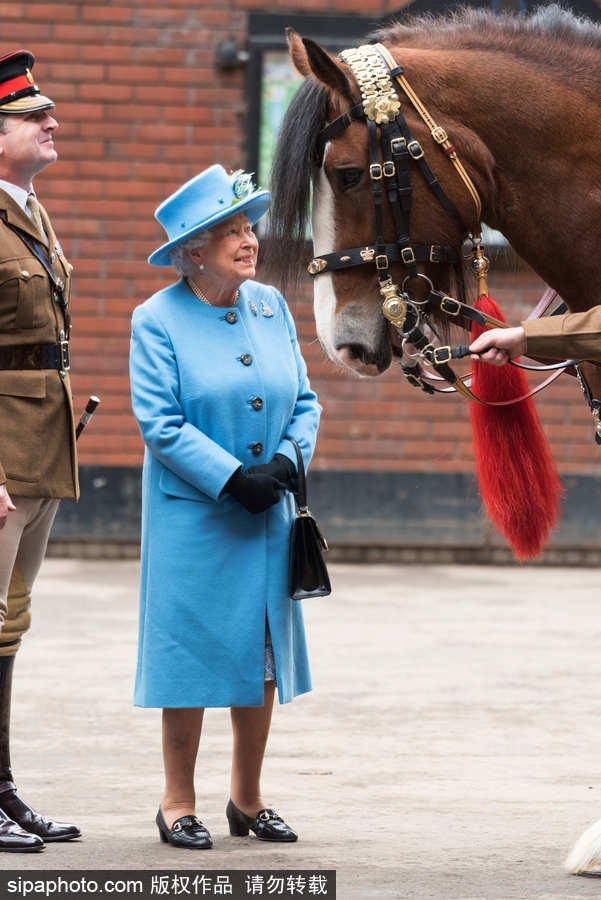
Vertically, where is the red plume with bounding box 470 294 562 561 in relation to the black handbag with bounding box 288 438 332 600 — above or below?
above

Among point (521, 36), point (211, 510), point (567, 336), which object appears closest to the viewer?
point (567, 336)

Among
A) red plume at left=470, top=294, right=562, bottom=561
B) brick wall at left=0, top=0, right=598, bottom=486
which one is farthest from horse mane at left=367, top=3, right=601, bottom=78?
brick wall at left=0, top=0, right=598, bottom=486

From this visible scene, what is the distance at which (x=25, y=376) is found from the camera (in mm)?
3939

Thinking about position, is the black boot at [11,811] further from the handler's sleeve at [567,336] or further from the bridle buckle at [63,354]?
the handler's sleeve at [567,336]

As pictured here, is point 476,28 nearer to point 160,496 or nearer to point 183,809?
point 160,496

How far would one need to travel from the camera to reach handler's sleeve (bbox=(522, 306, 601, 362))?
3.37 metres

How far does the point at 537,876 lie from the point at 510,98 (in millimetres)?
1776

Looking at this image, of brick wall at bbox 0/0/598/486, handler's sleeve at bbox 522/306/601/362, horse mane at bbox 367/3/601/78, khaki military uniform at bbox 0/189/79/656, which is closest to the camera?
handler's sleeve at bbox 522/306/601/362

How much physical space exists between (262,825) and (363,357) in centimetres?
126

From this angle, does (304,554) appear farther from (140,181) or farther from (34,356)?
(140,181)

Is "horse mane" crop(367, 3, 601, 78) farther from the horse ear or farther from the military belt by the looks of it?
the military belt

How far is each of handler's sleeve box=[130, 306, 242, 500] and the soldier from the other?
0.23 m

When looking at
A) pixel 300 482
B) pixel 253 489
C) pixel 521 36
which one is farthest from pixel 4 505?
pixel 521 36

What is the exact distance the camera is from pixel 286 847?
3.87m
